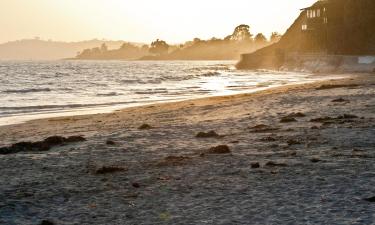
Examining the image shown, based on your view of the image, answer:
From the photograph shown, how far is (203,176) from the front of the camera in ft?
37.3

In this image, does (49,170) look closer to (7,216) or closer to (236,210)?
(7,216)

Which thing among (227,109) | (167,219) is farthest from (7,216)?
(227,109)

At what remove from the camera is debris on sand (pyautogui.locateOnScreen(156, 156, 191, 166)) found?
12.8 metres

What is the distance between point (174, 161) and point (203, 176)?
1847mm

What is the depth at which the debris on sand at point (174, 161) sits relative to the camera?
12836 mm

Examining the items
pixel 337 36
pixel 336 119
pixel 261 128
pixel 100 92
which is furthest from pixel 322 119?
pixel 337 36

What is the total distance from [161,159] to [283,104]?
15408 millimetres

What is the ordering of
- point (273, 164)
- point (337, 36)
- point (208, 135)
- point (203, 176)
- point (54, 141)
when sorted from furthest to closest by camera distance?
1. point (337, 36)
2. point (208, 135)
3. point (54, 141)
4. point (273, 164)
5. point (203, 176)

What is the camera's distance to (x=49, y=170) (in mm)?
12680

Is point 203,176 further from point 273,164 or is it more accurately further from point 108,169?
point 108,169

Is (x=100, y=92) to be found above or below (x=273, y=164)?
below

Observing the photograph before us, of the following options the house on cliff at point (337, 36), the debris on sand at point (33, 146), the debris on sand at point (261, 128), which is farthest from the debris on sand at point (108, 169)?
the house on cliff at point (337, 36)

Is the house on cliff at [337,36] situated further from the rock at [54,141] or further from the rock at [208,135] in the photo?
the rock at [54,141]

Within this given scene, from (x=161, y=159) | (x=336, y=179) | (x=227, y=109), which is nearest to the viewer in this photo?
(x=336, y=179)
